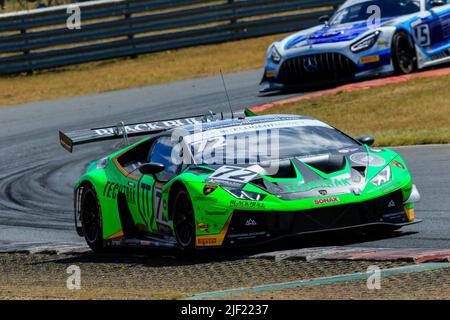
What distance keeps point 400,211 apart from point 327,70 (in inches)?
391

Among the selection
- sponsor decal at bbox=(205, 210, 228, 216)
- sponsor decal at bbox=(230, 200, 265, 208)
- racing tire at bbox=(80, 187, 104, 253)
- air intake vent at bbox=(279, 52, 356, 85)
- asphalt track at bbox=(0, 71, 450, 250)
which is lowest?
asphalt track at bbox=(0, 71, 450, 250)

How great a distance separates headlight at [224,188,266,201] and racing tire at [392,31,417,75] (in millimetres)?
10143

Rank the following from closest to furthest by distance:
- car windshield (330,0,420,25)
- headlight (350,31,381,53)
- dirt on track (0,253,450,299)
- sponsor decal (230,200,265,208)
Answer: dirt on track (0,253,450,299)
sponsor decal (230,200,265,208)
headlight (350,31,381,53)
car windshield (330,0,420,25)

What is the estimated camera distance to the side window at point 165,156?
32.5 ft

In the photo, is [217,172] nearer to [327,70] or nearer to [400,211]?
[400,211]

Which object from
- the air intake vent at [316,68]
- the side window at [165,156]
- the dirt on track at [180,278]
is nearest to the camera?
the dirt on track at [180,278]

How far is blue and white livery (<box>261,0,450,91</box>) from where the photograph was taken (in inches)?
739

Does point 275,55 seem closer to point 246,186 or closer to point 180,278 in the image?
point 246,186

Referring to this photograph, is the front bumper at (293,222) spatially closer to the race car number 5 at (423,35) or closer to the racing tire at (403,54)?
the racing tire at (403,54)

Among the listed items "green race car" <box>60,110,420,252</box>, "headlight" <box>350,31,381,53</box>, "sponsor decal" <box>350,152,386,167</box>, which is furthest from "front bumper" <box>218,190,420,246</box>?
"headlight" <box>350,31,381,53</box>

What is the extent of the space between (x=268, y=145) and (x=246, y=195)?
0.92 meters

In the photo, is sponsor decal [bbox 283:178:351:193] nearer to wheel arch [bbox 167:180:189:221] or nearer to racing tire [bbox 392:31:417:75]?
wheel arch [bbox 167:180:189:221]

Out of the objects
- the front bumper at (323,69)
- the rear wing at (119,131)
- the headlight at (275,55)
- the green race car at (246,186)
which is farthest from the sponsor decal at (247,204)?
the headlight at (275,55)
